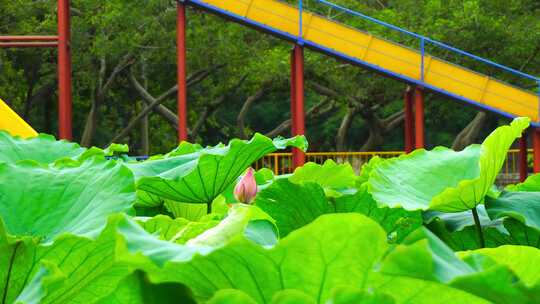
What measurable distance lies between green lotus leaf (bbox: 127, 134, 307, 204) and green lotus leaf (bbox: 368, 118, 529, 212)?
0.15 meters

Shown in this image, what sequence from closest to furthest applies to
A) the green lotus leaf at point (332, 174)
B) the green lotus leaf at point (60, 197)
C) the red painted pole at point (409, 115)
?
the green lotus leaf at point (60, 197), the green lotus leaf at point (332, 174), the red painted pole at point (409, 115)

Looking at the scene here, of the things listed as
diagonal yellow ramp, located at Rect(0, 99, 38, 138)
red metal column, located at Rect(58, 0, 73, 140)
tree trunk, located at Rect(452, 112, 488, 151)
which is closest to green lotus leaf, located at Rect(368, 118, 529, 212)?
diagonal yellow ramp, located at Rect(0, 99, 38, 138)

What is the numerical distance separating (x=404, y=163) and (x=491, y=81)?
10589mm

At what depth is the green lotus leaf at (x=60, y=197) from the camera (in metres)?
0.67

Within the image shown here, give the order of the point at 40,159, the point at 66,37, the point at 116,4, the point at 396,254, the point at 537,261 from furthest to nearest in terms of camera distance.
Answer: the point at 116,4, the point at 66,37, the point at 40,159, the point at 537,261, the point at 396,254

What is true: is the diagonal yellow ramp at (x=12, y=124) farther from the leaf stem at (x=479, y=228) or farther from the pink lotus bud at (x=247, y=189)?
the leaf stem at (x=479, y=228)

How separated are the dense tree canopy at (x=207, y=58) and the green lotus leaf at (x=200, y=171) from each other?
15.1 m

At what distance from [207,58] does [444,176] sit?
16.7 meters

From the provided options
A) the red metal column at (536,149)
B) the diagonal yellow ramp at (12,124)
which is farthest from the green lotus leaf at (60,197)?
the red metal column at (536,149)

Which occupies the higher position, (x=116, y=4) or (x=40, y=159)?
(x=116, y=4)

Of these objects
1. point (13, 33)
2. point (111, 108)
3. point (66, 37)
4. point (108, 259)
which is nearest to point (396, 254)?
point (108, 259)

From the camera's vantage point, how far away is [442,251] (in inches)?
16.3

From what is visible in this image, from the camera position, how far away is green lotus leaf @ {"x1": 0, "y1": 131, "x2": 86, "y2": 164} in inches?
42.7

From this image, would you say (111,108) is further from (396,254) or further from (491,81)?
(396,254)
